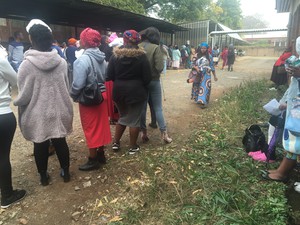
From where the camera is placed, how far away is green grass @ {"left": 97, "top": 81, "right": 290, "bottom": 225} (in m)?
2.30

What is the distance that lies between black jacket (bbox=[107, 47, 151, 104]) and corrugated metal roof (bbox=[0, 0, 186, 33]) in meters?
7.55

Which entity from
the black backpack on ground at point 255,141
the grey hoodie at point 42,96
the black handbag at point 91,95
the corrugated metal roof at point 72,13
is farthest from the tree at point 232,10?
the grey hoodie at point 42,96

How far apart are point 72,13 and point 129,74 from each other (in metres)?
9.85

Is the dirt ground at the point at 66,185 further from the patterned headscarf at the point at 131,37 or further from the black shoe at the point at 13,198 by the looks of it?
the patterned headscarf at the point at 131,37

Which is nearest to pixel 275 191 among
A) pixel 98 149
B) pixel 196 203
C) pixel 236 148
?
pixel 196 203

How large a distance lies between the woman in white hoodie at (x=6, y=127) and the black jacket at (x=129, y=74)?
125 centimetres

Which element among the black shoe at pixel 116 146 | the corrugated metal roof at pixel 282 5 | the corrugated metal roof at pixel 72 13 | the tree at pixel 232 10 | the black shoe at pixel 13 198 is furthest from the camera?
the tree at pixel 232 10

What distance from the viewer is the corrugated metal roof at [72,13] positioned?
965 centimetres

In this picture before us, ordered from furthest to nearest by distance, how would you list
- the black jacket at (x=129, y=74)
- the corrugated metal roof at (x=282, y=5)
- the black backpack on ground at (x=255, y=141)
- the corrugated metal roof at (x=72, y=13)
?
the corrugated metal roof at (x=282, y=5), the corrugated metal roof at (x=72, y=13), the black backpack on ground at (x=255, y=141), the black jacket at (x=129, y=74)

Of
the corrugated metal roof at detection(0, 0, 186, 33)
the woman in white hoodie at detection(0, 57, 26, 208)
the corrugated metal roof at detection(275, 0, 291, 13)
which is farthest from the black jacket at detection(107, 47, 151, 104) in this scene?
the corrugated metal roof at detection(275, 0, 291, 13)

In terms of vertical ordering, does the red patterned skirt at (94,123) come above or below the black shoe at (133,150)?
above

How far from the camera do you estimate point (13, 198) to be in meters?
2.75

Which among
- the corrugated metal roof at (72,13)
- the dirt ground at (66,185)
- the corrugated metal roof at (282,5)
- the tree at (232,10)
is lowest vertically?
the dirt ground at (66,185)

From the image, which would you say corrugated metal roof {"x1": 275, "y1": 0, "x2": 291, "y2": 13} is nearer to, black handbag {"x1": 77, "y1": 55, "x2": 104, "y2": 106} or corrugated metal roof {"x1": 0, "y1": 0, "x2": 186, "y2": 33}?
corrugated metal roof {"x1": 0, "y1": 0, "x2": 186, "y2": 33}
